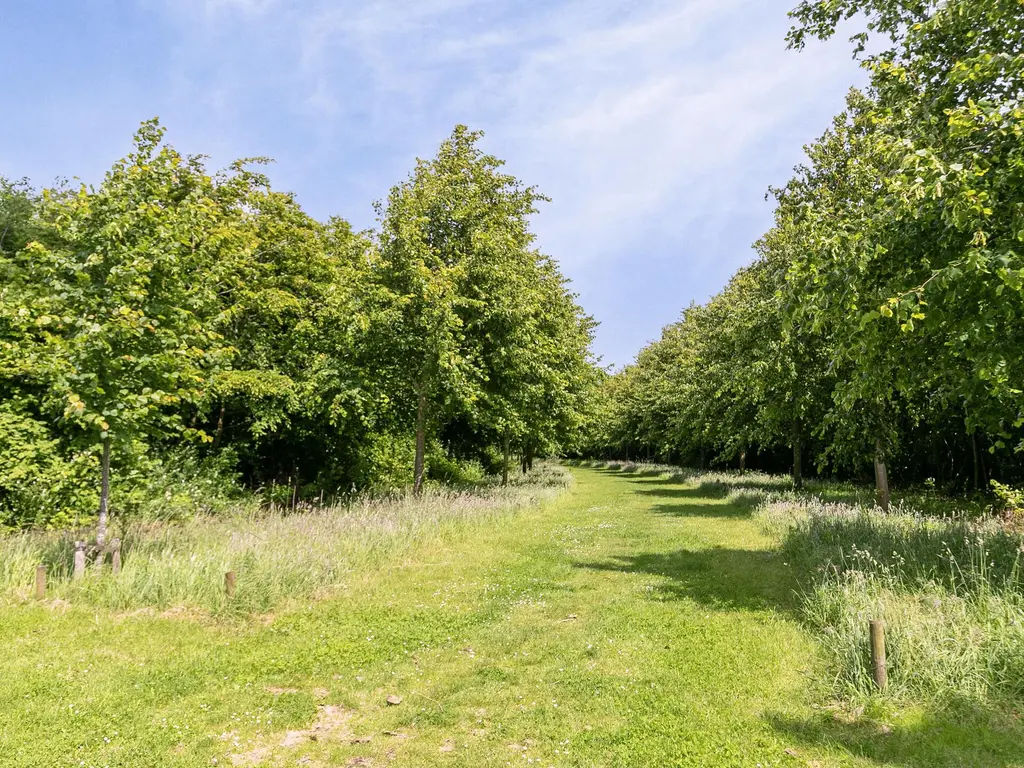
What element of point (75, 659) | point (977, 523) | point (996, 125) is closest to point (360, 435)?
point (75, 659)

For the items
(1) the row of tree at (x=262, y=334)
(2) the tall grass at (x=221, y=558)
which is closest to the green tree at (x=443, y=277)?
(1) the row of tree at (x=262, y=334)

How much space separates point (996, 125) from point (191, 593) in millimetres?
12175

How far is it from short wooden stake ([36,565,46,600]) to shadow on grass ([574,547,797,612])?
8380 millimetres

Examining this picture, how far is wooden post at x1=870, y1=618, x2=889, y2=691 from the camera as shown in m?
5.20

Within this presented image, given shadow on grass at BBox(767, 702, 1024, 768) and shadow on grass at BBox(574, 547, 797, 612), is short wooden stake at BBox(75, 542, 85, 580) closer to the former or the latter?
shadow on grass at BBox(574, 547, 797, 612)

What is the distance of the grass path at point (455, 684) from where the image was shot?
4512 mm

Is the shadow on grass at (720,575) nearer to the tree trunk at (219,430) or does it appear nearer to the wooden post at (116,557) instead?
the wooden post at (116,557)

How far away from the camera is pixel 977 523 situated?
10922 mm

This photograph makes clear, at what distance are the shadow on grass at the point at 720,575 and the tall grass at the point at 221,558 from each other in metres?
4.22

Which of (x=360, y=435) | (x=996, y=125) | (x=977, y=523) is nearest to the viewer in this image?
(x=996, y=125)

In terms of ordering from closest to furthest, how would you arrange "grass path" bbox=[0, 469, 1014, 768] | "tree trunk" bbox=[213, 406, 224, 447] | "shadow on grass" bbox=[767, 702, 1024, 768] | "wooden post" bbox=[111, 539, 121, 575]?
1. "shadow on grass" bbox=[767, 702, 1024, 768]
2. "grass path" bbox=[0, 469, 1014, 768]
3. "wooden post" bbox=[111, 539, 121, 575]
4. "tree trunk" bbox=[213, 406, 224, 447]

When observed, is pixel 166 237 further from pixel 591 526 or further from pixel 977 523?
pixel 977 523

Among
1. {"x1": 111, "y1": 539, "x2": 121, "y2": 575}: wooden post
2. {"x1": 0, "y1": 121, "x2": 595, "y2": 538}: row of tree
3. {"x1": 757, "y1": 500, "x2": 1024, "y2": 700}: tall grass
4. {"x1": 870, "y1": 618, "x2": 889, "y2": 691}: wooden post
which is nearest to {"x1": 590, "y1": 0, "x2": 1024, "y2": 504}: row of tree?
{"x1": 757, "y1": 500, "x2": 1024, "y2": 700}: tall grass

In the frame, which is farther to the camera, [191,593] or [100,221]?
[100,221]
